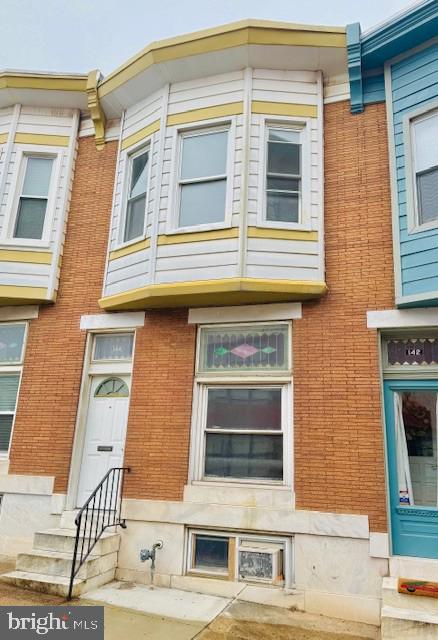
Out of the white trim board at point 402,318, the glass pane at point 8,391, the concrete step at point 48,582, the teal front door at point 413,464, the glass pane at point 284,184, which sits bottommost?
the concrete step at point 48,582

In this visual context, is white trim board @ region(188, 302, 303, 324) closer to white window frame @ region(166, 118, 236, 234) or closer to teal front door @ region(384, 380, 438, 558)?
white window frame @ region(166, 118, 236, 234)

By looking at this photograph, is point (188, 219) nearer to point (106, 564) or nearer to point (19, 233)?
point (19, 233)

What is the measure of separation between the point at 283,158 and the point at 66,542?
21.0ft

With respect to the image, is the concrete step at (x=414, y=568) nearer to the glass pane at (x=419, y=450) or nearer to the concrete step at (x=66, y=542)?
the glass pane at (x=419, y=450)

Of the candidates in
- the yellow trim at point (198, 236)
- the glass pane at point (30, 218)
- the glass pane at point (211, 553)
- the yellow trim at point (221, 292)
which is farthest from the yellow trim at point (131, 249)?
the glass pane at point (211, 553)

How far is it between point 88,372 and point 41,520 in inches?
92.2

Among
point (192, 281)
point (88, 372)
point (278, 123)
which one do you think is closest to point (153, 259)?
point (192, 281)

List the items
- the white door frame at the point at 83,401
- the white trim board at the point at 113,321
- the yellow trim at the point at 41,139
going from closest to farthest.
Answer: the white door frame at the point at 83,401
the white trim board at the point at 113,321
the yellow trim at the point at 41,139

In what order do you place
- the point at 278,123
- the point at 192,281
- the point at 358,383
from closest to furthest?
the point at 358,383
the point at 192,281
the point at 278,123

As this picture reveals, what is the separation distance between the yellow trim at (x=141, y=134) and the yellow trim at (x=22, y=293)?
3.04 m

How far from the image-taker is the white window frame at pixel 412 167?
256 inches

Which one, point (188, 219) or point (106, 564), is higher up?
point (188, 219)

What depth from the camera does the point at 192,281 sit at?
695 centimetres

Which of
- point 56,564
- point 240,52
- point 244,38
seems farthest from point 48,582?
point 244,38
